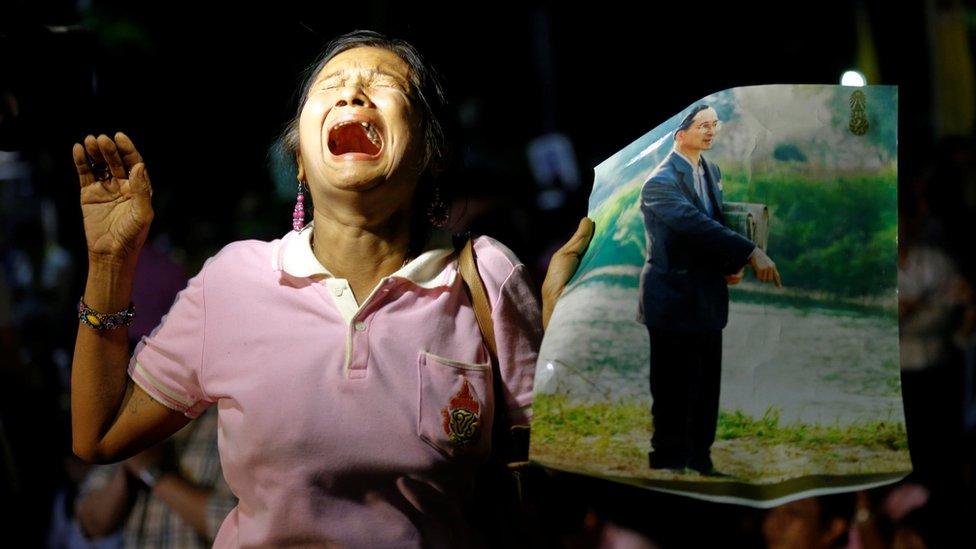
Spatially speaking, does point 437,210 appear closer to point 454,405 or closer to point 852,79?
point 454,405

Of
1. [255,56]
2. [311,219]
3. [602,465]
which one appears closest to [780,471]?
[602,465]

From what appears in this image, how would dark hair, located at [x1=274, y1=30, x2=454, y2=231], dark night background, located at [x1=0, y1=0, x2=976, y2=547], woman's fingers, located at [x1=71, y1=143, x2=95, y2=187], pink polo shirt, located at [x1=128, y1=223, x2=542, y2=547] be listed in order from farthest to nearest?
dark night background, located at [x1=0, y1=0, x2=976, y2=547]
dark hair, located at [x1=274, y1=30, x2=454, y2=231]
woman's fingers, located at [x1=71, y1=143, x2=95, y2=187]
pink polo shirt, located at [x1=128, y1=223, x2=542, y2=547]

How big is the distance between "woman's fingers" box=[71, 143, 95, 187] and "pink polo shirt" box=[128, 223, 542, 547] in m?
0.29

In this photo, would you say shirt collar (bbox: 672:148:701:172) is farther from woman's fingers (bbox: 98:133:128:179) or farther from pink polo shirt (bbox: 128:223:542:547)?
woman's fingers (bbox: 98:133:128:179)

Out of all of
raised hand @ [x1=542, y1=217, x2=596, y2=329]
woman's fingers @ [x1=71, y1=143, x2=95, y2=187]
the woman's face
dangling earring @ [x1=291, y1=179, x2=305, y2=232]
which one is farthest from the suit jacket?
woman's fingers @ [x1=71, y1=143, x2=95, y2=187]

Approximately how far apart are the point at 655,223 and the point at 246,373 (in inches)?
32.4

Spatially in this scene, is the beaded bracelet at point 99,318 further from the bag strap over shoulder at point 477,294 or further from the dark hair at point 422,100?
the bag strap over shoulder at point 477,294

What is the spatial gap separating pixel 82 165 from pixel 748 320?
132 cm

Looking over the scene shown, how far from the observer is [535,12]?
14859 millimetres

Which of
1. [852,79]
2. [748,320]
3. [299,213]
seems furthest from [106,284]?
[852,79]

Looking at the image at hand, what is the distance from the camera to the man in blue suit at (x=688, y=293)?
2.38 meters

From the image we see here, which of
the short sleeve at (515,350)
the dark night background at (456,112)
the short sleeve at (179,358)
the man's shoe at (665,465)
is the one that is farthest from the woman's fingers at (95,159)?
the man's shoe at (665,465)

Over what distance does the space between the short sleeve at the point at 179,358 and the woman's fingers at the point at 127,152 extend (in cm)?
25

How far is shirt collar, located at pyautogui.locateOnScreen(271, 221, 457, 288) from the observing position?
2533mm
